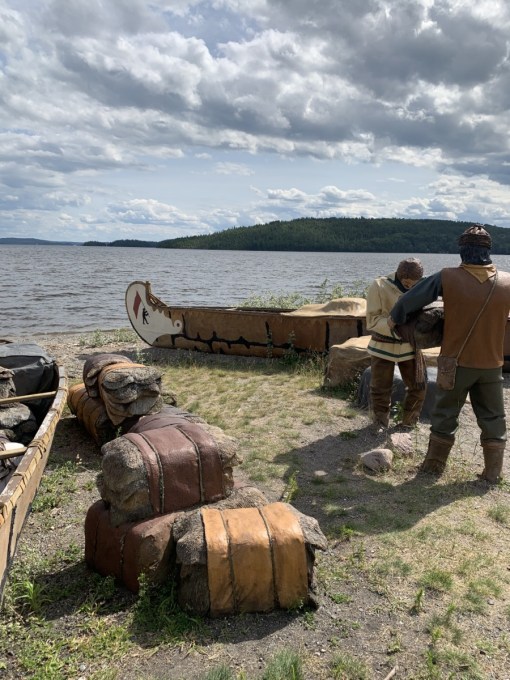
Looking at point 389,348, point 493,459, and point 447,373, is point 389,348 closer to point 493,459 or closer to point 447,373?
point 447,373

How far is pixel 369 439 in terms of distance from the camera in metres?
6.85

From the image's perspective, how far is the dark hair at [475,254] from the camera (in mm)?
5156

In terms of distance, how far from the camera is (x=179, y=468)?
4.01m

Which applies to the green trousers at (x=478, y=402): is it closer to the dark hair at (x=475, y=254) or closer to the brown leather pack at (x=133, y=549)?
the dark hair at (x=475, y=254)

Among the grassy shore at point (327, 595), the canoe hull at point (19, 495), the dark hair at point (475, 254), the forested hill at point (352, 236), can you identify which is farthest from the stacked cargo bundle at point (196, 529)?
the forested hill at point (352, 236)

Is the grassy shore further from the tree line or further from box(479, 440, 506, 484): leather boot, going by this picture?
the tree line

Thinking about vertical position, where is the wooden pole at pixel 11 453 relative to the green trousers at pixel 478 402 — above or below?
below

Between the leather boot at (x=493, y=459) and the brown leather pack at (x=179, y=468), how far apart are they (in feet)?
9.23

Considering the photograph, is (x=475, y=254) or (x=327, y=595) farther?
(x=475, y=254)

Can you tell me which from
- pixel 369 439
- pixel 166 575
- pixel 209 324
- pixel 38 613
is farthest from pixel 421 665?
pixel 209 324

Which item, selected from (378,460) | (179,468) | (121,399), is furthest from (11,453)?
(378,460)

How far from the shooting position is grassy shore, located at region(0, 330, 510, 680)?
3.12 meters

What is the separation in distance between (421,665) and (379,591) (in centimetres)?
70

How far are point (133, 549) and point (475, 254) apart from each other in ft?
12.6
